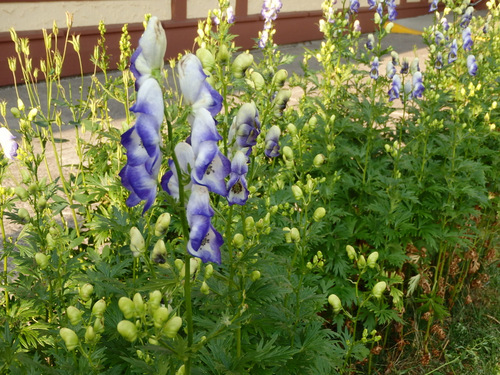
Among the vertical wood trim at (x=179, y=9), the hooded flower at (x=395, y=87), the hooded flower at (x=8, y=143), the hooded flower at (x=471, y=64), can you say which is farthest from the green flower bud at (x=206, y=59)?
the vertical wood trim at (x=179, y=9)

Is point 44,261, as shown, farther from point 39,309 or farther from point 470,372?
point 470,372

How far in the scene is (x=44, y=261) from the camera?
1.95m

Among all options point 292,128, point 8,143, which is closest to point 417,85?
point 292,128

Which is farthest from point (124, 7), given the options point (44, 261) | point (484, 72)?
point (44, 261)

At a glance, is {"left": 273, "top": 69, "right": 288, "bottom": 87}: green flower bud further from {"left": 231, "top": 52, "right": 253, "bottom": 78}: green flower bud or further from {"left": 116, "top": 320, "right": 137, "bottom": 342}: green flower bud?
{"left": 116, "top": 320, "right": 137, "bottom": 342}: green flower bud

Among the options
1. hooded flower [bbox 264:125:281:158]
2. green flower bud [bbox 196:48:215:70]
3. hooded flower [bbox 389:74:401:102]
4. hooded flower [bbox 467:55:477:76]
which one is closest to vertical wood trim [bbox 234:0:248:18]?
hooded flower [bbox 467:55:477:76]

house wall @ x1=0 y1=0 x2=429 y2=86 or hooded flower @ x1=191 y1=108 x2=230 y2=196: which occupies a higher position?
hooded flower @ x1=191 y1=108 x2=230 y2=196

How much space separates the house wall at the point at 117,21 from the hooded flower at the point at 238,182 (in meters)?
7.95

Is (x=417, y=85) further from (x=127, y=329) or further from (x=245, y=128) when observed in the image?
(x=127, y=329)

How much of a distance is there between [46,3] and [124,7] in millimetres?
1538

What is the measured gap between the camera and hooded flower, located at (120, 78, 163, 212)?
1.28m

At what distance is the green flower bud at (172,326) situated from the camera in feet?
4.53

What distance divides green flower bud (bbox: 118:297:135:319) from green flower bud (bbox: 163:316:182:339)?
0.32 feet

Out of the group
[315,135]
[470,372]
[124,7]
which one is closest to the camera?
[470,372]
